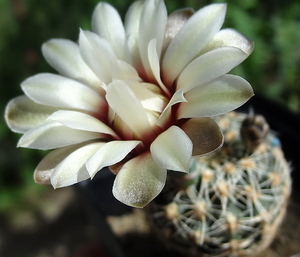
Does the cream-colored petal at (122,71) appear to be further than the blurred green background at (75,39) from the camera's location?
No

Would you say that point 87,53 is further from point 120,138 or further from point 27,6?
point 27,6

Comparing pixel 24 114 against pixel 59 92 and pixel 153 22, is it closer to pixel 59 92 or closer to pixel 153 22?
pixel 59 92

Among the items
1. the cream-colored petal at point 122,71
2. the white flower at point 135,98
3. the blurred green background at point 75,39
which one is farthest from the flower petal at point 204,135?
the blurred green background at point 75,39

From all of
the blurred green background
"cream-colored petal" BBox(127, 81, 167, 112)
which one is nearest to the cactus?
"cream-colored petal" BBox(127, 81, 167, 112)

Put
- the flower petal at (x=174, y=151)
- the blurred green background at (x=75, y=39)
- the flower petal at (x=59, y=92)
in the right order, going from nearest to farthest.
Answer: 1. the flower petal at (x=174, y=151)
2. the flower petal at (x=59, y=92)
3. the blurred green background at (x=75, y=39)

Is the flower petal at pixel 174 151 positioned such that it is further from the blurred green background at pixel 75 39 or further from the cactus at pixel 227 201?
the blurred green background at pixel 75 39

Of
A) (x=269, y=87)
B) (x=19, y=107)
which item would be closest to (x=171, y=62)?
(x=19, y=107)

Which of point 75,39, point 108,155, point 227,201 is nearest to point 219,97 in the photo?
point 108,155
